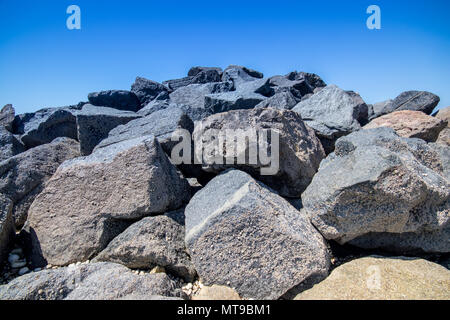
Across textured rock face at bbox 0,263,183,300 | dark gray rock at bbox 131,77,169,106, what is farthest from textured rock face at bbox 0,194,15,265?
dark gray rock at bbox 131,77,169,106

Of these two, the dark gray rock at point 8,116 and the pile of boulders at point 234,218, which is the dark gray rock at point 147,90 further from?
the pile of boulders at point 234,218

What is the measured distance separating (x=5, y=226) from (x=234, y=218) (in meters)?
2.42

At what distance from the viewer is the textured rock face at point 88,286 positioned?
6.80 ft

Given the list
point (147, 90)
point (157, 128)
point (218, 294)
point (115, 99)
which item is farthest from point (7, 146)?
point (218, 294)

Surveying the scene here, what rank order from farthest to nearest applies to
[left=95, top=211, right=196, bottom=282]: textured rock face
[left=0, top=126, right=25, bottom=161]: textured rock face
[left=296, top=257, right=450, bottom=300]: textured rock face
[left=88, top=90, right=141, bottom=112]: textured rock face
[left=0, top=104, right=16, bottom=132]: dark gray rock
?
[left=0, top=104, right=16, bottom=132]: dark gray rock < [left=88, top=90, right=141, bottom=112]: textured rock face < [left=0, top=126, right=25, bottom=161]: textured rock face < [left=95, top=211, right=196, bottom=282]: textured rock face < [left=296, top=257, right=450, bottom=300]: textured rock face

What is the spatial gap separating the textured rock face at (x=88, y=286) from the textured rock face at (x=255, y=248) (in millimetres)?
411

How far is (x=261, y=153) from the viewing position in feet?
8.88

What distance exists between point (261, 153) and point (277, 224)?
0.74 meters

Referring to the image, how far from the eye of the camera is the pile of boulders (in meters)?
2.21

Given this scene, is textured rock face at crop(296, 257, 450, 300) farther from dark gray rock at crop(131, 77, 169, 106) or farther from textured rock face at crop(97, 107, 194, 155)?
dark gray rock at crop(131, 77, 169, 106)

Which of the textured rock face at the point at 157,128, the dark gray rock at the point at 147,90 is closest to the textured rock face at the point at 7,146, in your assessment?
the textured rock face at the point at 157,128

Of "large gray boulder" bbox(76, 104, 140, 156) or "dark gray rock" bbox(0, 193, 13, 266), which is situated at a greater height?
"large gray boulder" bbox(76, 104, 140, 156)

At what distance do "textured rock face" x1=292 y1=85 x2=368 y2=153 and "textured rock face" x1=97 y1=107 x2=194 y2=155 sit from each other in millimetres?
1837

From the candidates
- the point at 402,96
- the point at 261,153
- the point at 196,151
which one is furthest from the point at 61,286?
the point at 402,96
